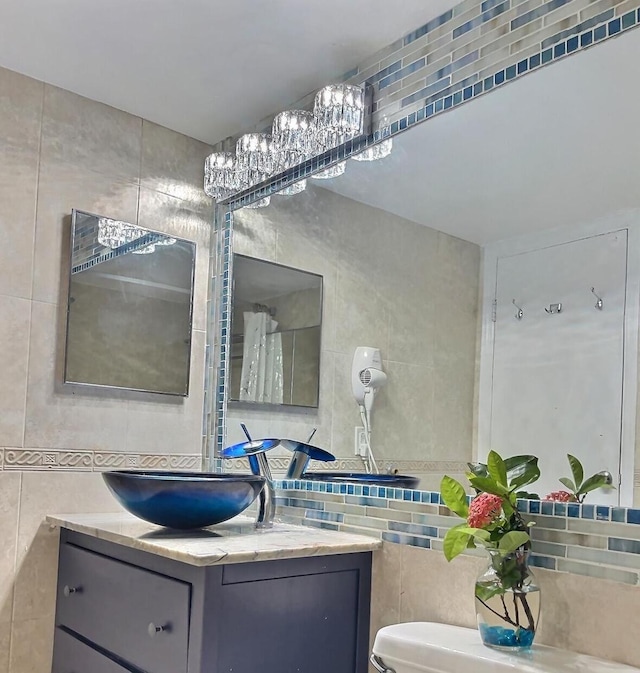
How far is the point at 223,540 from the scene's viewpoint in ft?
5.55

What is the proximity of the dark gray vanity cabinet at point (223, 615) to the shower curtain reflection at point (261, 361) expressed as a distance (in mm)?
633

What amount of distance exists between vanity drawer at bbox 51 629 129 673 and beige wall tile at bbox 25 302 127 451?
1.71 ft

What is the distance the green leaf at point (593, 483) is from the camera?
54.1 inches

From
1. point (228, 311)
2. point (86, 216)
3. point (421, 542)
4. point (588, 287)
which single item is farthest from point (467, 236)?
point (86, 216)

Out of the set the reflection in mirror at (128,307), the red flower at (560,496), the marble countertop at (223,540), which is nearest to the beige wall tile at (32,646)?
the marble countertop at (223,540)

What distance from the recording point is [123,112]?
92.0 inches

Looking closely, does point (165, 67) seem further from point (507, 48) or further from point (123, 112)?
point (507, 48)

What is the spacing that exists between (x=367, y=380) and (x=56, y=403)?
886 millimetres

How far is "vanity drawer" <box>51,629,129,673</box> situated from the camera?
1767mm

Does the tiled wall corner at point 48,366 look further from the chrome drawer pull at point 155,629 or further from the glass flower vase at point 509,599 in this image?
the glass flower vase at point 509,599

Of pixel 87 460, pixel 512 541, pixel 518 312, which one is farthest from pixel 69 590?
pixel 518 312

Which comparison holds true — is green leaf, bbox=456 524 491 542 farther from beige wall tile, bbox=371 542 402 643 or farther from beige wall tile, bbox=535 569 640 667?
beige wall tile, bbox=371 542 402 643

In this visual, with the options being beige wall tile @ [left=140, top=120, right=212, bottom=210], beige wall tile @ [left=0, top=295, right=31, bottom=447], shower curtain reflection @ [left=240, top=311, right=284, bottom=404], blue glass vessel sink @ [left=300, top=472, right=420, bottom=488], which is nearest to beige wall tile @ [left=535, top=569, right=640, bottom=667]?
blue glass vessel sink @ [left=300, top=472, right=420, bottom=488]

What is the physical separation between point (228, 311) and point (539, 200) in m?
1.14
